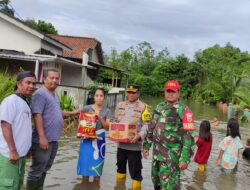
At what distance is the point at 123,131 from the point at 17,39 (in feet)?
56.8

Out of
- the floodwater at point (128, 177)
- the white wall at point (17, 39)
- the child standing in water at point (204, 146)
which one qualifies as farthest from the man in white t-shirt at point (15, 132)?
the white wall at point (17, 39)

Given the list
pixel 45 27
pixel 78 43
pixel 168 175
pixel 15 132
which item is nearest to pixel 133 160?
pixel 168 175

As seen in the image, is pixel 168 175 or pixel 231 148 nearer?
pixel 168 175

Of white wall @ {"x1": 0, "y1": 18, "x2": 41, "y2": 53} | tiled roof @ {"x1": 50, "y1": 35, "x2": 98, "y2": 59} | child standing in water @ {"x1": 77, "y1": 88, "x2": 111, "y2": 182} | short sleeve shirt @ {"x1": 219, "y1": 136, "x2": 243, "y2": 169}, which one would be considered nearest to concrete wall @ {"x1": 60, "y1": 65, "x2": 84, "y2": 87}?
white wall @ {"x1": 0, "y1": 18, "x2": 41, "y2": 53}

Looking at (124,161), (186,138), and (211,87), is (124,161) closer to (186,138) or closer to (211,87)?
(186,138)

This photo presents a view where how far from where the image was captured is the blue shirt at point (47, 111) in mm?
5281

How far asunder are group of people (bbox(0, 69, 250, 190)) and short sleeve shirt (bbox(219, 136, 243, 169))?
268cm

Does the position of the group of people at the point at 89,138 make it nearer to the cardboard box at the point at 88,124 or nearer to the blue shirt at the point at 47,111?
the blue shirt at the point at 47,111

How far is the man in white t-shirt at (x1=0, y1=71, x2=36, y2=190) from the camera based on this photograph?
4.41 m

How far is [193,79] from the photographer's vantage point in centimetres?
4816

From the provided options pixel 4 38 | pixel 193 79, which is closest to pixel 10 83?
pixel 4 38

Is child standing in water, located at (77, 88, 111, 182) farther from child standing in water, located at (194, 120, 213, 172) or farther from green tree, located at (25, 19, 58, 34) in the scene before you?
green tree, located at (25, 19, 58, 34)

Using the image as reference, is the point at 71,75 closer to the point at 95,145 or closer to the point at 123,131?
the point at 95,145

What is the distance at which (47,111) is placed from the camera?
542 centimetres
